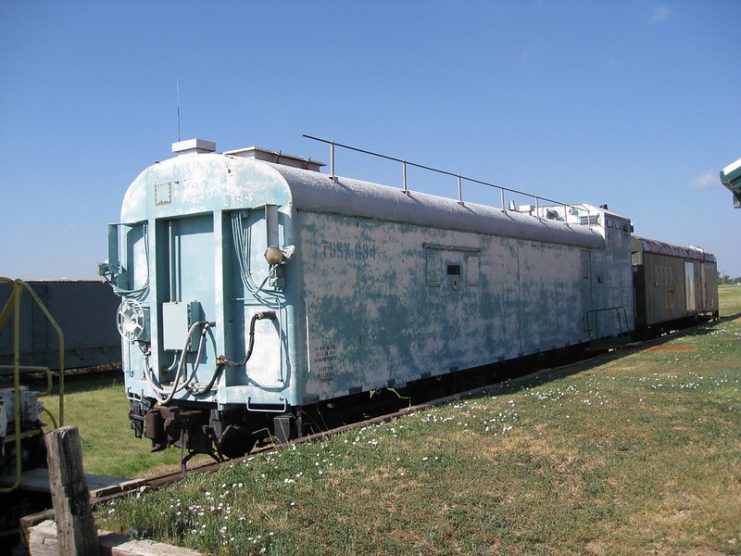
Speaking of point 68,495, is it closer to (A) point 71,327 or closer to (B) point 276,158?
(B) point 276,158

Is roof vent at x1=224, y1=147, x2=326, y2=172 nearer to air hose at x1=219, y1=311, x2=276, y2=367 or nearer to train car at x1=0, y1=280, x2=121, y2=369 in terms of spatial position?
air hose at x1=219, y1=311, x2=276, y2=367

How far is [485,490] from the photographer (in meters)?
5.52

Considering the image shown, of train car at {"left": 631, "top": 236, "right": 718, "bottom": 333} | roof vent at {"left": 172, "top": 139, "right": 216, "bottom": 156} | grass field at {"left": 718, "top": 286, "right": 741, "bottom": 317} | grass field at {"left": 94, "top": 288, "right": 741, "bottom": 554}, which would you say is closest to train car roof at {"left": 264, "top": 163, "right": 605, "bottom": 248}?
roof vent at {"left": 172, "top": 139, "right": 216, "bottom": 156}

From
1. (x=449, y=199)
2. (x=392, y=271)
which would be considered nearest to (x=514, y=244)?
(x=449, y=199)

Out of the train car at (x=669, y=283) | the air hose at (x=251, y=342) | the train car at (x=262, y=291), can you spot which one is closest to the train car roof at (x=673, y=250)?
the train car at (x=669, y=283)

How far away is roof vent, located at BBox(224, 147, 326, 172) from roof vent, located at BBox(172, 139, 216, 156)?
0.40m

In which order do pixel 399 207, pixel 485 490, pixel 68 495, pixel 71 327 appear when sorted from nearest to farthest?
pixel 68 495, pixel 485 490, pixel 399 207, pixel 71 327

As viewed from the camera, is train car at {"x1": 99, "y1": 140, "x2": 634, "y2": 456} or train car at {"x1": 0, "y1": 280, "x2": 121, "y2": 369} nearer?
train car at {"x1": 99, "y1": 140, "x2": 634, "y2": 456}

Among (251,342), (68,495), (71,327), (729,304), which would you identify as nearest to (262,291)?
(251,342)

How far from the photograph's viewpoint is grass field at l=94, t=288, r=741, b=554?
4.55 m

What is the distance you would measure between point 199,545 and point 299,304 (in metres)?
3.72

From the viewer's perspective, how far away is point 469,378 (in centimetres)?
1248

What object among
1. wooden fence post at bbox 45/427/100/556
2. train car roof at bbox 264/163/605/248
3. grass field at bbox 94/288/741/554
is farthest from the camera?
train car roof at bbox 264/163/605/248

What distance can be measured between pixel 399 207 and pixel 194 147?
304 centimetres
